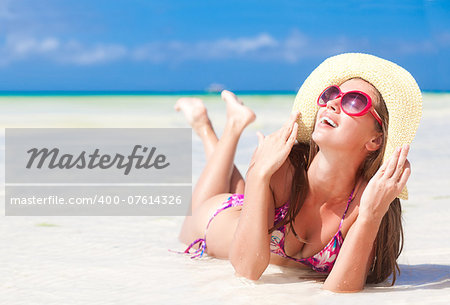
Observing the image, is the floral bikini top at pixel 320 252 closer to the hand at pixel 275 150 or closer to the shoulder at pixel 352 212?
the shoulder at pixel 352 212

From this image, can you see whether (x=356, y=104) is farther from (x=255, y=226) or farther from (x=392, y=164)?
(x=255, y=226)

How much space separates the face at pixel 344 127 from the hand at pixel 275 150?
0.13m

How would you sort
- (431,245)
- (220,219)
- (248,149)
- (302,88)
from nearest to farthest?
(302,88)
(220,219)
(431,245)
(248,149)

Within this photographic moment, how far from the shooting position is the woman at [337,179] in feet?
9.90

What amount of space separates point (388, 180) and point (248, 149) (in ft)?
22.0

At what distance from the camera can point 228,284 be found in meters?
3.34

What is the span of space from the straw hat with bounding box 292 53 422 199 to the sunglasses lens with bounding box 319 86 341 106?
100 mm

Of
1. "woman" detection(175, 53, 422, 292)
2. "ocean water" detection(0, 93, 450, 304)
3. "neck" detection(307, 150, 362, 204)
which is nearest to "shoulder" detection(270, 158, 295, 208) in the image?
"woman" detection(175, 53, 422, 292)

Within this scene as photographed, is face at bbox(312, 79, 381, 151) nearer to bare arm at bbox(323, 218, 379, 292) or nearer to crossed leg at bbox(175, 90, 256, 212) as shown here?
bare arm at bbox(323, 218, 379, 292)

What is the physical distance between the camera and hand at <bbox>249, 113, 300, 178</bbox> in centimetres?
306

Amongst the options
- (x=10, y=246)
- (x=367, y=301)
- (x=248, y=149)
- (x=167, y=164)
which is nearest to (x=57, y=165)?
(x=167, y=164)

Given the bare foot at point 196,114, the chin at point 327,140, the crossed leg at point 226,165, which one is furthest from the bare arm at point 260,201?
the bare foot at point 196,114

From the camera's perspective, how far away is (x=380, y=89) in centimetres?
309

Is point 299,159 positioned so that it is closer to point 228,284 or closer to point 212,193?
point 228,284
